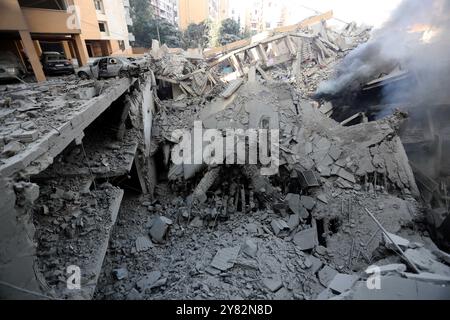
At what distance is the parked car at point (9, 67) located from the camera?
8.23 metres

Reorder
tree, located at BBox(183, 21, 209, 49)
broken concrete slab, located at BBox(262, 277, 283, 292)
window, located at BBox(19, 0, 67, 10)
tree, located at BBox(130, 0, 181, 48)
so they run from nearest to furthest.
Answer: broken concrete slab, located at BBox(262, 277, 283, 292) → window, located at BBox(19, 0, 67, 10) → tree, located at BBox(130, 0, 181, 48) → tree, located at BBox(183, 21, 209, 49)

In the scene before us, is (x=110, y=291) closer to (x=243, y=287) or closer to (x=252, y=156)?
(x=243, y=287)

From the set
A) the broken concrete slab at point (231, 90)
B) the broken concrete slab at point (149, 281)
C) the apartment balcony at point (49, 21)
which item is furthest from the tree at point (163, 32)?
the broken concrete slab at point (149, 281)

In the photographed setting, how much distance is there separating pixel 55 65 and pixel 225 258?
37.4ft

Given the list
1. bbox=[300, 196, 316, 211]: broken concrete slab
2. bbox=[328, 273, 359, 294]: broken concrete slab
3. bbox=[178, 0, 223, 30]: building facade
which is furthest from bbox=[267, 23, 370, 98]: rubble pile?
bbox=[178, 0, 223, 30]: building facade

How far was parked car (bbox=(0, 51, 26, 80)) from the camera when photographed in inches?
324

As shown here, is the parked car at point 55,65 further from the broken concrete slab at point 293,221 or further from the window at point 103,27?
the broken concrete slab at point 293,221

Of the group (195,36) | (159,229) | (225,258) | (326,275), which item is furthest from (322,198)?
(195,36)

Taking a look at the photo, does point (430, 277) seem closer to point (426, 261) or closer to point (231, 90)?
point (426, 261)

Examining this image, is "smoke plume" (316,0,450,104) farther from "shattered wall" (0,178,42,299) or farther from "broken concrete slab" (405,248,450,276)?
"shattered wall" (0,178,42,299)

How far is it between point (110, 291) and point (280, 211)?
4.08 meters

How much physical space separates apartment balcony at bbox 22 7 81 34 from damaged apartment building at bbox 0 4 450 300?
468 centimetres

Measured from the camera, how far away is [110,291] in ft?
14.0

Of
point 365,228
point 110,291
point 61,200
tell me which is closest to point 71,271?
point 110,291
